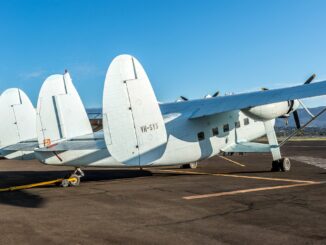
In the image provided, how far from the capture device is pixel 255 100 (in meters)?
17.2

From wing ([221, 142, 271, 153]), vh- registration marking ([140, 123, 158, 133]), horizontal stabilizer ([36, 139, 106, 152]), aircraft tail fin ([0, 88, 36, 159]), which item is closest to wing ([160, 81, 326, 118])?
wing ([221, 142, 271, 153])

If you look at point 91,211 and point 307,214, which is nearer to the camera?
point 307,214

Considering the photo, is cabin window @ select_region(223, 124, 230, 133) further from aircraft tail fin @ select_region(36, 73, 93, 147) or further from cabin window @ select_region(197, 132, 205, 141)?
aircraft tail fin @ select_region(36, 73, 93, 147)

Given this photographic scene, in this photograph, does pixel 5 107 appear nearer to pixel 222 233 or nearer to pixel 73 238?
pixel 73 238

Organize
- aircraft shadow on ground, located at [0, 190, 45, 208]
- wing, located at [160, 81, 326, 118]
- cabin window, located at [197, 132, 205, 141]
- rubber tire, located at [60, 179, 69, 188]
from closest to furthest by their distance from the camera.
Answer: aircraft shadow on ground, located at [0, 190, 45, 208]
wing, located at [160, 81, 326, 118]
rubber tire, located at [60, 179, 69, 188]
cabin window, located at [197, 132, 205, 141]

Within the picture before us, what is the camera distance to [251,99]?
17.5 metres

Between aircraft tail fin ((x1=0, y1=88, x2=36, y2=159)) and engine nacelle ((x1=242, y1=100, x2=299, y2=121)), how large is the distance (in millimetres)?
11850

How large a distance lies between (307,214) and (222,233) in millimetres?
3168

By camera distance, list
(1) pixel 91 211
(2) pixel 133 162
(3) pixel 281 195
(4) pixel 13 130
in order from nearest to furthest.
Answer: (1) pixel 91 211 < (3) pixel 281 195 < (2) pixel 133 162 < (4) pixel 13 130

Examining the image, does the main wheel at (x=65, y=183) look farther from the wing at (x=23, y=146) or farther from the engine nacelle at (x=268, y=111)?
the engine nacelle at (x=268, y=111)

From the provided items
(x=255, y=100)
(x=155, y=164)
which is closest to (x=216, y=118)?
(x=255, y=100)

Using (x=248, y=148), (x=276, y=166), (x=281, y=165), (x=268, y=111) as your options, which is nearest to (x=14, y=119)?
(x=248, y=148)

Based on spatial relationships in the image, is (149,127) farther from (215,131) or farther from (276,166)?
(276,166)

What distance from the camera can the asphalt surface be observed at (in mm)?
8125
